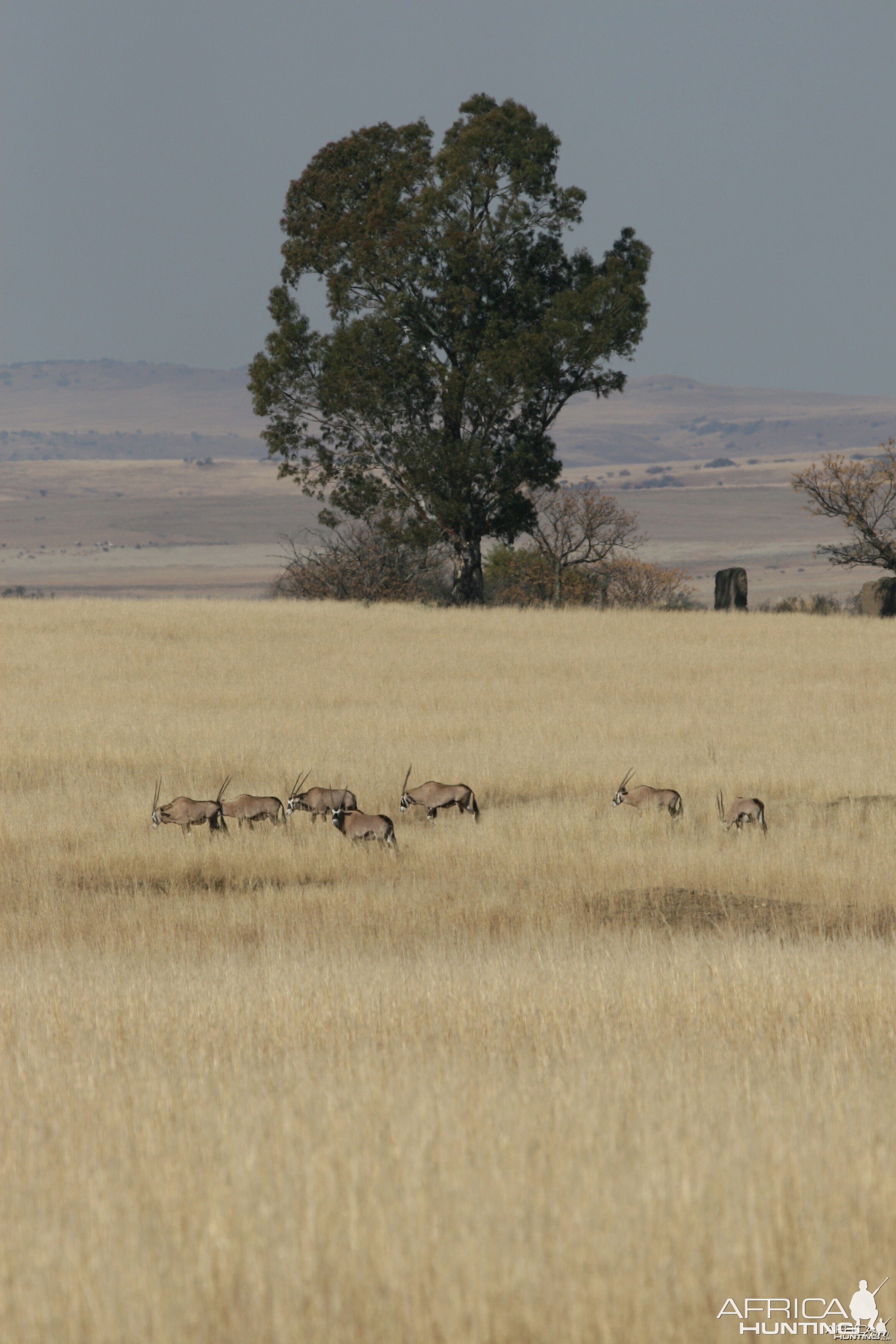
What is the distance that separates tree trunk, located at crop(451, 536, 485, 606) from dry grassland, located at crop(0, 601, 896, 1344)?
21906mm

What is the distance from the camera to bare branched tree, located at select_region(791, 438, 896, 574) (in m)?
38.2

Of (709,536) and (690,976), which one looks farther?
(709,536)

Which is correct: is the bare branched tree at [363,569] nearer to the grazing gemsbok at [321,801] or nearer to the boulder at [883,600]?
the boulder at [883,600]

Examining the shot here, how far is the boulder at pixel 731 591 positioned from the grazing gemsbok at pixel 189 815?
2719 cm

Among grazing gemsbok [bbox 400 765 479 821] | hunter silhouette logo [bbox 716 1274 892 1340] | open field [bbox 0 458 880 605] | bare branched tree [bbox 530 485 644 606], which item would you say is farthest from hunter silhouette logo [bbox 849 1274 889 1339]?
open field [bbox 0 458 880 605]

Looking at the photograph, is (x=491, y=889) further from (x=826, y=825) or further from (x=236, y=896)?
(x=826, y=825)

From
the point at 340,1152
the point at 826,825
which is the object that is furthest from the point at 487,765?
the point at 340,1152

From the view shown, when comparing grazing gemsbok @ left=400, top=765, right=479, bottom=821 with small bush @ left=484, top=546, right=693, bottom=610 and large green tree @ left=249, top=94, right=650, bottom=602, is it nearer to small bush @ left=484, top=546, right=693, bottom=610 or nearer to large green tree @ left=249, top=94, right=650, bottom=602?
large green tree @ left=249, top=94, right=650, bottom=602

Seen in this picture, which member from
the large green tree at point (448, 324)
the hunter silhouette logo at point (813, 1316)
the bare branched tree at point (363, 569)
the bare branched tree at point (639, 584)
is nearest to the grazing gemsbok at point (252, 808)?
the hunter silhouette logo at point (813, 1316)

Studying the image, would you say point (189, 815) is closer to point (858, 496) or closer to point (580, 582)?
point (858, 496)

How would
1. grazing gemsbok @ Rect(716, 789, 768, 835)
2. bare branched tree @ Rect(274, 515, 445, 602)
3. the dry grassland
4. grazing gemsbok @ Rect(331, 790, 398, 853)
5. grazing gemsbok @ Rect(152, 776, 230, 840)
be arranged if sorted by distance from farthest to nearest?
1. bare branched tree @ Rect(274, 515, 445, 602)
2. grazing gemsbok @ Rect(152, 776, 230, 840)
3. grazing gemsbok @ Rect(716, 789, 768, 835)
4. grazing gemsbok @ Rect(331, 790, 398, 853)
5. the dry grassland

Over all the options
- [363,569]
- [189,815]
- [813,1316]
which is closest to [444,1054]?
[813,1316]

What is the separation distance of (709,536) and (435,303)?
133640 mm

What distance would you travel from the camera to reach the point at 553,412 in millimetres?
36000
